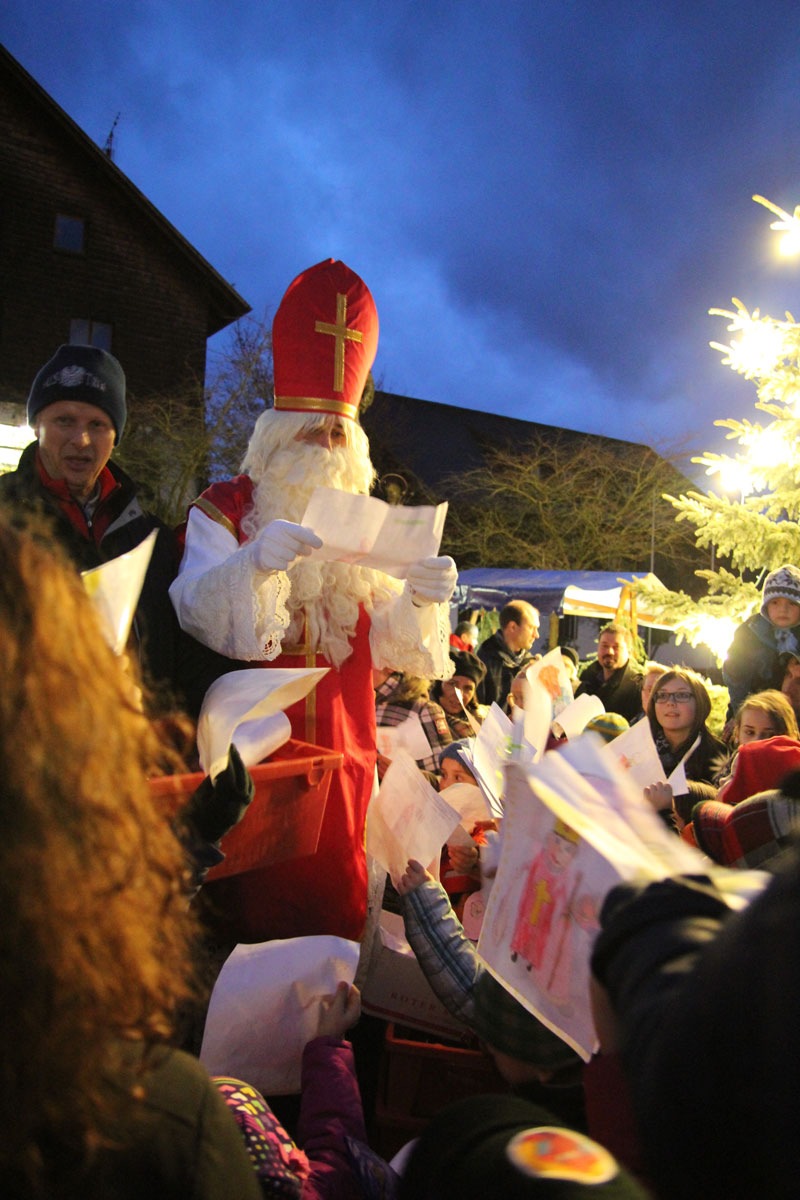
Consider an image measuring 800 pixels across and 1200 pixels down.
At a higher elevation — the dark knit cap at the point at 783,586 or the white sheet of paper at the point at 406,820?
the dark knit cap at the point at 783,586

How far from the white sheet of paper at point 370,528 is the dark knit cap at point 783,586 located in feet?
10.2

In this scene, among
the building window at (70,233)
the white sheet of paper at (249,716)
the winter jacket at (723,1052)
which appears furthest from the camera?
the building window at (70,233)

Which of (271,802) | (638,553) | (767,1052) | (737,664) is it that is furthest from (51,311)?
(767,1052)

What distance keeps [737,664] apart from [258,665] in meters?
3.23

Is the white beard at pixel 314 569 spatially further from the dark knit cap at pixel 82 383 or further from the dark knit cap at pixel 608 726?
the dark knit cap at pixel 608 726

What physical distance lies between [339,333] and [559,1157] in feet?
7.91

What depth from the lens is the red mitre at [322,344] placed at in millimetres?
2668

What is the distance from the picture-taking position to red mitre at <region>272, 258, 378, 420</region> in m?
2.67

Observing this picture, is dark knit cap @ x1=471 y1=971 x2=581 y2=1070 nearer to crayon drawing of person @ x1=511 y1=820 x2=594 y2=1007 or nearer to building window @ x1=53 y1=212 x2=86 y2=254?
crayon drawing of person @ x1=511 y1=820 x2=594 y2=1007

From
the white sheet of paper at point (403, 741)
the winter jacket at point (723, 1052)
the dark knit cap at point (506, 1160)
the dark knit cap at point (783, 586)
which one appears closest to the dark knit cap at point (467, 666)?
the dark knit cap at point (783, 586)

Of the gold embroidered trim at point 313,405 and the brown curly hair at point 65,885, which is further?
the gold embroidered trim at point 313,405

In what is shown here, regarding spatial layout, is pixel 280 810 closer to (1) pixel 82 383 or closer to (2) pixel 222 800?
(2) pixel 222 800

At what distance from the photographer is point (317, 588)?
2.50 metres

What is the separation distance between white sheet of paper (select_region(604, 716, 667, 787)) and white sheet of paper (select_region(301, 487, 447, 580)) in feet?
2.47
